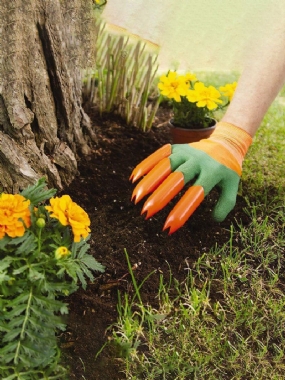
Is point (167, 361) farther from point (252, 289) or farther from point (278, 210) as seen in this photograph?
point (278, 210)

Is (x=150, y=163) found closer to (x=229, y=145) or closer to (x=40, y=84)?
(x=229, y=145)

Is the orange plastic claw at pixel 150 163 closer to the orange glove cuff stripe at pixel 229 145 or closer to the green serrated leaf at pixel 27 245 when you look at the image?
the orange glove cuff stripe at pixel 229 145

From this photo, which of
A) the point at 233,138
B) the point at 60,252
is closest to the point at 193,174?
the point at 233,138

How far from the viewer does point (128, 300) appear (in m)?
1.72

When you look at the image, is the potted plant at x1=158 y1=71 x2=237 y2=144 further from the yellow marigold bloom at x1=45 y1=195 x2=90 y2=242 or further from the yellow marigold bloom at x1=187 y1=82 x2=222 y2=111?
the yellow marigold bloom at x1=45 y1=195 x2=90 y2=242

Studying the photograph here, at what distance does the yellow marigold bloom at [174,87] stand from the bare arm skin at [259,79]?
34 centimetres

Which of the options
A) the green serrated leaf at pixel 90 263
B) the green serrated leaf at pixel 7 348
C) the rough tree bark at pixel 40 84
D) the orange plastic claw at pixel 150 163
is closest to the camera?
the green serrated leaf at pixel 7 348

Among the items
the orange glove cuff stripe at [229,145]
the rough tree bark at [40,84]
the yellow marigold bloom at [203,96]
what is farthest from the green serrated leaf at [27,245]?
the yellow marigold bloom at [203,96]

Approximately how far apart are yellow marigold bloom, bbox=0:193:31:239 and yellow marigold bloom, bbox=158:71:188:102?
118 cm

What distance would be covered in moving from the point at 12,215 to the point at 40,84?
0.72 m

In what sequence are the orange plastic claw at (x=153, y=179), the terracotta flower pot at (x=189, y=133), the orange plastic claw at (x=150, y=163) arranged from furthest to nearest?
1. the terracotta flower pot at (x=189, y=133)
2. the orange plastic claw at (x=150, y=163)
3. the orange plastic claw at (x=153, y=179)

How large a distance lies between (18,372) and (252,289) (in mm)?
854

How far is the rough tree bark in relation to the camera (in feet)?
5.92

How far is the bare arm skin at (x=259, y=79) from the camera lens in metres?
2.03
